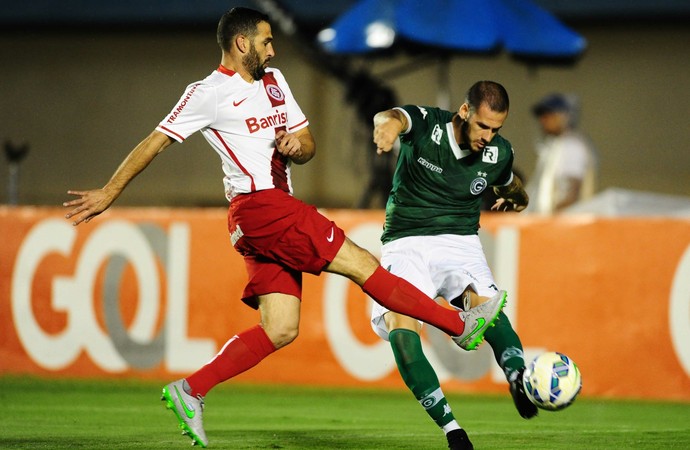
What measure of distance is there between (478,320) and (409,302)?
0.40 m

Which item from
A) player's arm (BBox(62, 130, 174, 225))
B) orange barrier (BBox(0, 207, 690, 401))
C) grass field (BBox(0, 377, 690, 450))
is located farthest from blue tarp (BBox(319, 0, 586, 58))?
player's arm (BBox(62, 130, 174, 225))

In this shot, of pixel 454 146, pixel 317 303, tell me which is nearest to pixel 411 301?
pixel 454 146

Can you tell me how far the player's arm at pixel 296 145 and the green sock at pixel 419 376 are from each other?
1.16 metres

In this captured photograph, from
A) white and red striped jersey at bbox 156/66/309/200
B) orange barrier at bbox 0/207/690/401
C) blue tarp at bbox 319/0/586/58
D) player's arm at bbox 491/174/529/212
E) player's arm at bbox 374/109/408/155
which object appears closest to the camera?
player's arm at bbox 374/109/408/155

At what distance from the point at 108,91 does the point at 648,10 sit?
24.9 feet

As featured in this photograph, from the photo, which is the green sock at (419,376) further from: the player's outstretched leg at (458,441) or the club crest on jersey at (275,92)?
the club crest on jersey at (275,92)

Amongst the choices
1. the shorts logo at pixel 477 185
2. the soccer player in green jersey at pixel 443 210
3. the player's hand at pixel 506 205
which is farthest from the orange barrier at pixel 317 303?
the shorts logo at pixel 477 185

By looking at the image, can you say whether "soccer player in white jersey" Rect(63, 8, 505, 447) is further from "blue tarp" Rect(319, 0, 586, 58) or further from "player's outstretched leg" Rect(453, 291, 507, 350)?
"blue tarp" Rect(319, 0, 586, 58)

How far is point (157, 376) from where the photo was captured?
12031 mm

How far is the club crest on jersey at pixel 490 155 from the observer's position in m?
8.02

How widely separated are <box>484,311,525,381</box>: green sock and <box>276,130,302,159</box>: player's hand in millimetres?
1498

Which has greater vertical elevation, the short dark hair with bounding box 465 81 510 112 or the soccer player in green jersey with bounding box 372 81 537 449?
the short dark hair with bounding box 465 81 510 112

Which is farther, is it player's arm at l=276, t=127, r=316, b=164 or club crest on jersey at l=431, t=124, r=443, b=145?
club crest on jersey at l=431, t=124, r=443, b=145

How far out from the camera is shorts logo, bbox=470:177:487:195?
26.3ft
